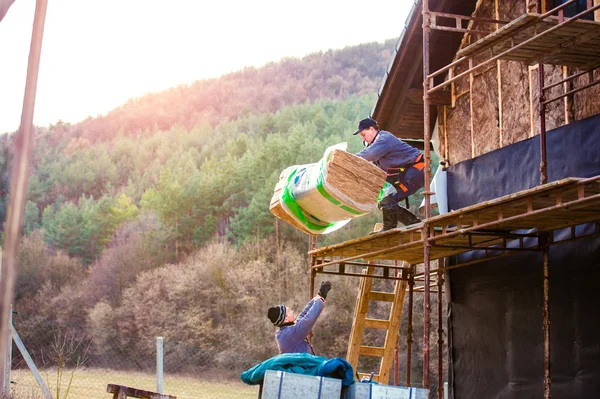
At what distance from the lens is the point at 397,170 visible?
447 inches

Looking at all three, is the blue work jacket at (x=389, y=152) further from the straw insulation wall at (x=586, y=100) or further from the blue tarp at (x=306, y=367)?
the blue tarp at (x=306, y=367)

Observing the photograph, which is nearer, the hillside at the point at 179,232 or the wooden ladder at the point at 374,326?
the wooden ladder at the point at 374,326

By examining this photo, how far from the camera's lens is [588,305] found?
9797 millimetres

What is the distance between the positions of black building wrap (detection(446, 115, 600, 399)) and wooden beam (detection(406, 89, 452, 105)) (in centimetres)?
139

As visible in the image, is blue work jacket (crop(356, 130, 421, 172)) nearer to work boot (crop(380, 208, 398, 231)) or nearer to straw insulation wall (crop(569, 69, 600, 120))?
work boot (crop(380, 208, 398, 231))

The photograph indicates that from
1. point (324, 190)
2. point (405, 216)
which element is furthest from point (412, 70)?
point (324, 190)

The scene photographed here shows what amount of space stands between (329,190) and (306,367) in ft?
8.03

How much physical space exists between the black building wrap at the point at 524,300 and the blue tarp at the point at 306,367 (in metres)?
3.79

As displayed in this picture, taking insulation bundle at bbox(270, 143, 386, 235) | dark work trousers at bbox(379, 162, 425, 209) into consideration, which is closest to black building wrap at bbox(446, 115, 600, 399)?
dark work trousers at bbox(379, 162, 425, 209)

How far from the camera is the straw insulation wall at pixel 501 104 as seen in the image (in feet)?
34.9

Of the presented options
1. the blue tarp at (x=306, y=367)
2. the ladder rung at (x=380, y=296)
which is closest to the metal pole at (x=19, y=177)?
the blue tarp at (x=306, y=367)

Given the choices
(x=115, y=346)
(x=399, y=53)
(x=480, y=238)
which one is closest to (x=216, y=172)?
(x=115, y=346)

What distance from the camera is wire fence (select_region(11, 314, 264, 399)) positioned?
73.5ft

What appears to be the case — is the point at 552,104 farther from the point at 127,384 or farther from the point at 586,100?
the point at 127,384
